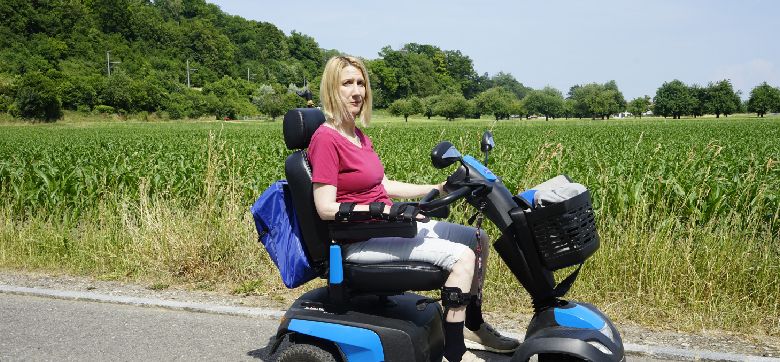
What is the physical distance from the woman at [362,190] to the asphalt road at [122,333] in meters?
0.71

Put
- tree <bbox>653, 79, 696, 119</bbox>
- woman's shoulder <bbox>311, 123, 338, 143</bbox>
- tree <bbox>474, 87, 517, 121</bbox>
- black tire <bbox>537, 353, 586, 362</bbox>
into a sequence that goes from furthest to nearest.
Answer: tree <bbox>474, 87, 517, 121</bbox>, tree <bbox>653, 79, 696, 119</bbox>, woman's shoulder <bbox>311, 123, 338, 143</bbox>, black tire <bbox>537, 353, 586, 362</bbox>

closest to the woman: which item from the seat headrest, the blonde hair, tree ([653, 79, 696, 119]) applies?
the blonde hair

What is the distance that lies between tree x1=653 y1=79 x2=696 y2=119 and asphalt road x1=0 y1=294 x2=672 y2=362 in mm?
122883

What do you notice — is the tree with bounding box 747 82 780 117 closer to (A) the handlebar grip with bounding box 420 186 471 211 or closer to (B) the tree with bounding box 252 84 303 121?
(B) the tree with bounding box 252 84 303 121

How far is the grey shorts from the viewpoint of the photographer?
2.86 meters

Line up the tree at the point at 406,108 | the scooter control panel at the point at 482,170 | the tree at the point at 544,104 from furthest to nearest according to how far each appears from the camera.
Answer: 1. the tree at the point at 544,104
2. the tree at the point at 406,108
3. the scooter control panel at the point at 482,170

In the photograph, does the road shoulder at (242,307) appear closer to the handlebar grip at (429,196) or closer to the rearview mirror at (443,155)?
the handlebar grip at (429,196)

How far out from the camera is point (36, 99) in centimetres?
6806

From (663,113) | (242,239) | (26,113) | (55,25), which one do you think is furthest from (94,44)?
(242,239)

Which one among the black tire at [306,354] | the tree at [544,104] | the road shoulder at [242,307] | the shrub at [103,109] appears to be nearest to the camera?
the black tire at [306,354]

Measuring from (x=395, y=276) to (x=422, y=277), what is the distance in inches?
5.0

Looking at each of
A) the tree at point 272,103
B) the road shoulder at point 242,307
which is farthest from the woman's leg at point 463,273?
the tree at point 272,103

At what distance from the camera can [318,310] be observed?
318cm

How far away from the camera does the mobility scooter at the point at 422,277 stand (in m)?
2.62
